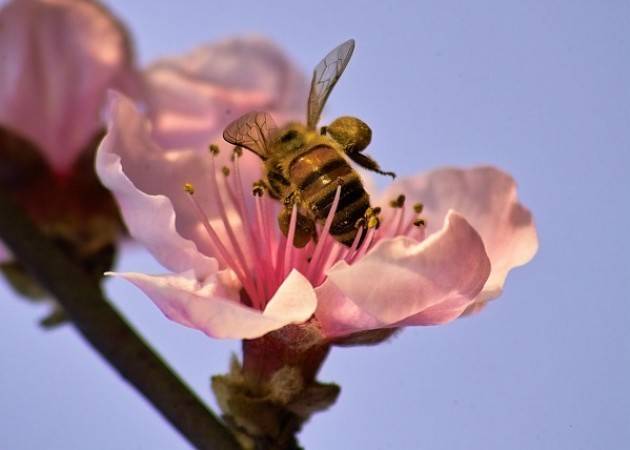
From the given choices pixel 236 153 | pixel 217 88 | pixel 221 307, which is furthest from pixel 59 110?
pixel 221 307

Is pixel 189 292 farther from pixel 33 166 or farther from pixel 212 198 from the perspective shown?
pixel 33 166

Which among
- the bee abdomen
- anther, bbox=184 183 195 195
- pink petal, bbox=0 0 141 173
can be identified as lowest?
the bee abdomen

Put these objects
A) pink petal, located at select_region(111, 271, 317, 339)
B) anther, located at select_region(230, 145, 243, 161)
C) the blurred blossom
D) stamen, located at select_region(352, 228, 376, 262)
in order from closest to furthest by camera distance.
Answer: pink petal, located at select_region(111, 271, 317, 339) → stamen, located at select_region(352, 228, 376, 262) → anther, located at select_region(230, 145, 243, 161) → the blurred blossom

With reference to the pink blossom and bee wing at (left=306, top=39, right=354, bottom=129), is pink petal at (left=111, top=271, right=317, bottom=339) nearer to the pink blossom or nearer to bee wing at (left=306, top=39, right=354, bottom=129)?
the pink blossom

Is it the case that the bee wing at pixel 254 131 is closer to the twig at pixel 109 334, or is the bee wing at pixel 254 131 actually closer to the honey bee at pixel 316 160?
the honey bee at pixel 316 160

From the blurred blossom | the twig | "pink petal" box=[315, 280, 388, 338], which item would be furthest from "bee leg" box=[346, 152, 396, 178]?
the blurred blossom

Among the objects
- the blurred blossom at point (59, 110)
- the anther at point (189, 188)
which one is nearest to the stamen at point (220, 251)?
the anther at point (189, 188)

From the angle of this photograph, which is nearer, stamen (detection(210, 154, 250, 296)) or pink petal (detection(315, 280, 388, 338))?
pink petal (detection(315, 280, 388, 338))
